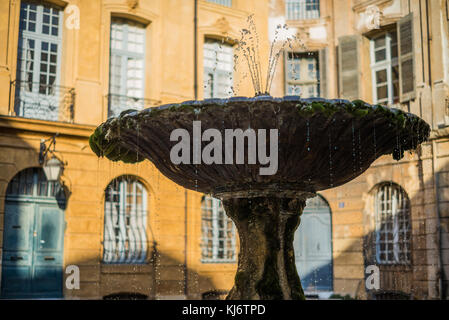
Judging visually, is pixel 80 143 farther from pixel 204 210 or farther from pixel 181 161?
pixel 181 161

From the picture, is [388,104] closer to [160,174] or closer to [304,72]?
[304,72]

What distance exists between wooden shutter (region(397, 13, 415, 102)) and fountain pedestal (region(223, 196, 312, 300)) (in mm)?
9465

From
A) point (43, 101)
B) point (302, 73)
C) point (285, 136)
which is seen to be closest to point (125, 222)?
point (43, 101)

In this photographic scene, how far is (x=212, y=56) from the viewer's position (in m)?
16.9

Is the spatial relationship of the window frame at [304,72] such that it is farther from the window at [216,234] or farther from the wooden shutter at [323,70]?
the window at [216,234]

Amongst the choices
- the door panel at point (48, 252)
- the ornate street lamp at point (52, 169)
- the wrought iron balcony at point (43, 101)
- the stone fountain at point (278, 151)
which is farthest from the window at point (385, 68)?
the stone fountain at point (278, 151)

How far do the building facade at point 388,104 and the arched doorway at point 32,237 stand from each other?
21.4 feet

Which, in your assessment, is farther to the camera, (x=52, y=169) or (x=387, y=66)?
(x=387, y=66)

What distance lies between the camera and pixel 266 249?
6.21m

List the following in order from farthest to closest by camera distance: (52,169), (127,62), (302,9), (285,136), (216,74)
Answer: (302,9) < (216,74) < (127,62) < (52,169) < (285,136)

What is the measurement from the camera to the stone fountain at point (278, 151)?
555 centimetres

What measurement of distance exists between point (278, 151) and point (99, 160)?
8.98m

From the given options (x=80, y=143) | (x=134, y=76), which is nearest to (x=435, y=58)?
(x=134, y=76)

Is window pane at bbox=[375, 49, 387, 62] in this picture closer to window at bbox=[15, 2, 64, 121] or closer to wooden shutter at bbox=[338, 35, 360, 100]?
wooden shutter at bbox=[338, 35, 360, 100]
